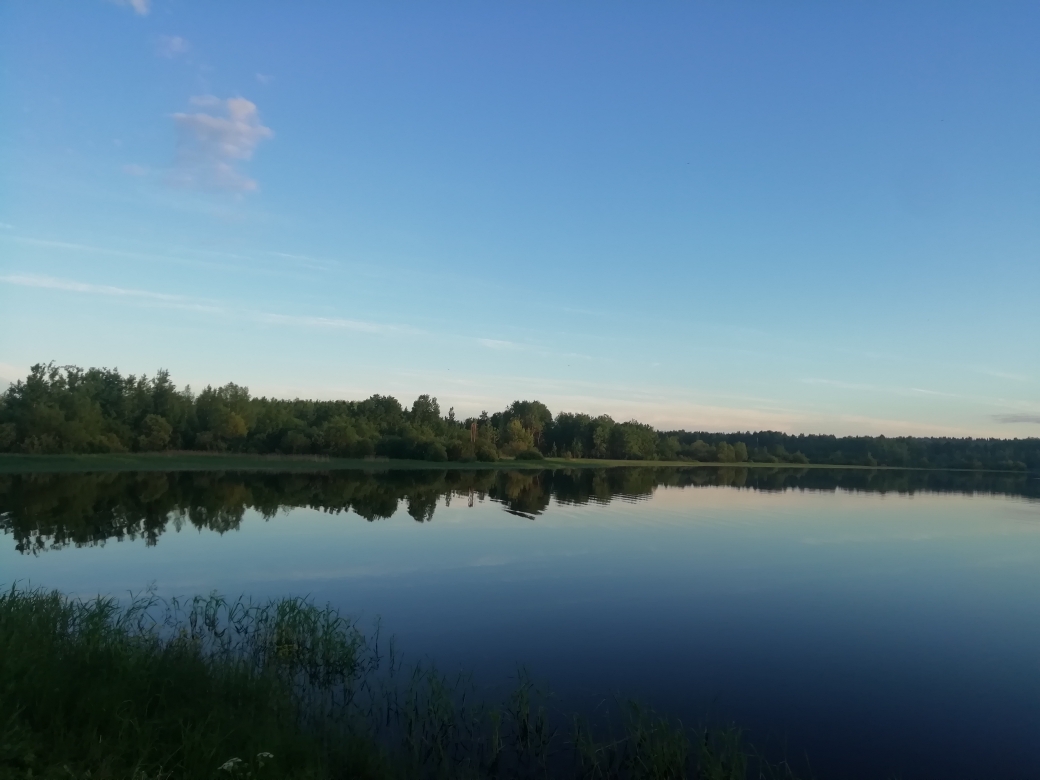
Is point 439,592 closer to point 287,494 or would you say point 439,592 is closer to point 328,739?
point 328,739

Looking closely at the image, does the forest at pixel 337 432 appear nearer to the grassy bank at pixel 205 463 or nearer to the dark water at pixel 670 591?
the grassy bank at pixel 205 463

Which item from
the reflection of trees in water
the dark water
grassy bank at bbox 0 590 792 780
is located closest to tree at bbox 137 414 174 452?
the reflection of trees in water

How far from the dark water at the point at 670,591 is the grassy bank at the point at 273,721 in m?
1.60

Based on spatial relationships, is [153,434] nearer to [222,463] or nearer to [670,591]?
[222,463]

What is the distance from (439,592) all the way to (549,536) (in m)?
12.0

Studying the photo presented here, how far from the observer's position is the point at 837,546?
2995 centimetres

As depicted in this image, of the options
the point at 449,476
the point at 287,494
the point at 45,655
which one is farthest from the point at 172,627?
the point at 449,476

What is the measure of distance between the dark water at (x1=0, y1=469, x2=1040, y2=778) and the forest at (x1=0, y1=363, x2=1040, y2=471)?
24.0 metres

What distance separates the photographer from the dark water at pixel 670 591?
11391 mm

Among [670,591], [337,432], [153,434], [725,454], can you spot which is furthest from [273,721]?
[725,454]

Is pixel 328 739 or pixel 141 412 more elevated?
pixel 141 412

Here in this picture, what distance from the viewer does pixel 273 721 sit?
820cm

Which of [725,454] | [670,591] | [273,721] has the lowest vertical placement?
[670,591]

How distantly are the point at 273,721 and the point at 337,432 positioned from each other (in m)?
78.9
